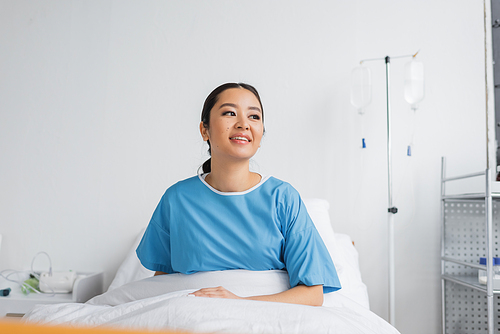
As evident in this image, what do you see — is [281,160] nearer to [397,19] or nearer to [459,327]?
[397,19]

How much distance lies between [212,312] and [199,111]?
1.47m

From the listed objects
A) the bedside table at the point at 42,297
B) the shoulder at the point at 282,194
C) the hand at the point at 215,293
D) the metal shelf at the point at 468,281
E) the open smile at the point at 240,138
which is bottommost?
the bedside table at the point at 42,297

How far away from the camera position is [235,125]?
38.9 inches

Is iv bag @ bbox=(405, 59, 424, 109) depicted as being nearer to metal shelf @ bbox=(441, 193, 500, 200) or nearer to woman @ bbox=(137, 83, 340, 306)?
metal shelf @ bbox=(441, 193, 500, 200)

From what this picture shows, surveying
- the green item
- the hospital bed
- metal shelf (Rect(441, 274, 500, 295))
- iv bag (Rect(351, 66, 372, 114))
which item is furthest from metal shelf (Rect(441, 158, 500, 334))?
the green item

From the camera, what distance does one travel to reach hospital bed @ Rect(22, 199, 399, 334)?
1.98ft

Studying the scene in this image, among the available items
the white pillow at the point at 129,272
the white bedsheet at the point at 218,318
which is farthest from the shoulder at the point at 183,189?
the white pillow at the point at 129,272

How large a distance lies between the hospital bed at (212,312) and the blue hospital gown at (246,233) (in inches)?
1.6

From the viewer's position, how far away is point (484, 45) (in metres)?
1.89

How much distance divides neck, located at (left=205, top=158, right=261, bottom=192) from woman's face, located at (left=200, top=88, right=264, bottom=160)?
0.11ft

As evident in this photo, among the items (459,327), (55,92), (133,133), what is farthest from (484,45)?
(55,92)

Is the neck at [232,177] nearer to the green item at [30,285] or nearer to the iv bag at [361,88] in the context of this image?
the iv bag at [361,88]

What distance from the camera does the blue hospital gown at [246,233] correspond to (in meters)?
0.96

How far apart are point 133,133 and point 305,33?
1.04 m
